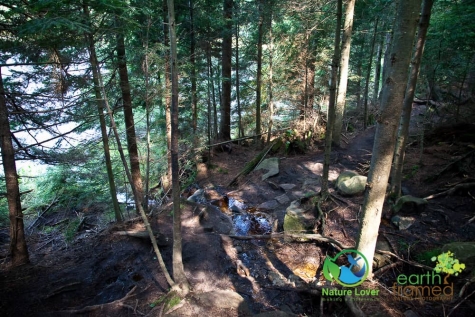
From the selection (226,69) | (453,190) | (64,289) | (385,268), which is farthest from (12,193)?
(226,69)

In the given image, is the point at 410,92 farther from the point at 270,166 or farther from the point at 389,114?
the point at 270,166

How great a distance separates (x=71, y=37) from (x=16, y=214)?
15.5 feet

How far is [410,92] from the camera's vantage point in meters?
5.94

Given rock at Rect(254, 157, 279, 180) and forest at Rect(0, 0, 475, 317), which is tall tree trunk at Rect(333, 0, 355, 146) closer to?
forest at Rect(0, 0, 475, 317)

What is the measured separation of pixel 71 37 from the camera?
6.28 metres

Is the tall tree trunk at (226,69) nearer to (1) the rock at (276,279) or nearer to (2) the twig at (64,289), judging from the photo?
(1) the rock at (276,279)

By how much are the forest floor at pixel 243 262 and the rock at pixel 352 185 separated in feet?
0.85

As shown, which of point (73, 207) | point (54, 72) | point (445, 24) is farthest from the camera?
point (73, 207)

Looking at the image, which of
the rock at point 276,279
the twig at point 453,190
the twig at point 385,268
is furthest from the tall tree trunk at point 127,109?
the twig at point 453,190

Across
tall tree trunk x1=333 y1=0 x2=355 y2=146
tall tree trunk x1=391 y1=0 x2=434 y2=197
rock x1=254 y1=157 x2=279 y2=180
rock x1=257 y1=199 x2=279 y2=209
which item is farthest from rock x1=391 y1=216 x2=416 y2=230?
tall tree trunk x1=333 y1=0 x2=355 y2=146

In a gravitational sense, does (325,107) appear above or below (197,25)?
below

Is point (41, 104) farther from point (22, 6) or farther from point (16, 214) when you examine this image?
point (16, 214)

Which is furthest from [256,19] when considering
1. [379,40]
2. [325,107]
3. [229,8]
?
[379,40]

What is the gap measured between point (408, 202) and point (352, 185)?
1839 mm
